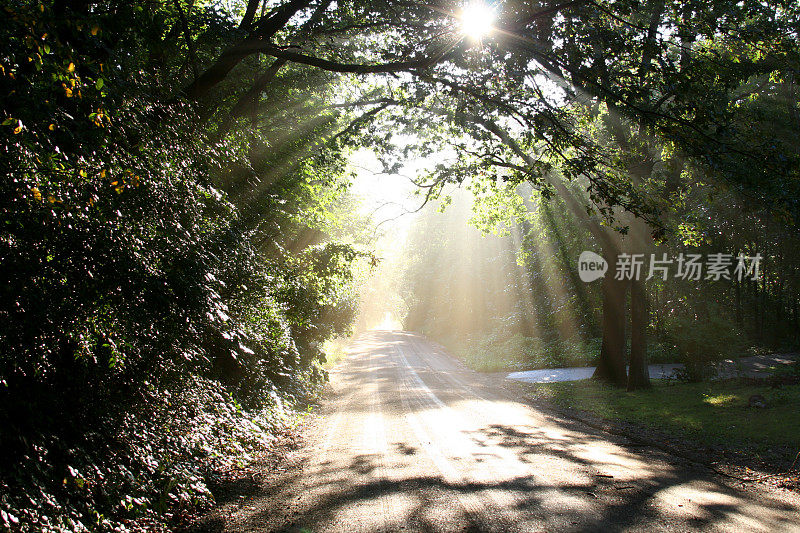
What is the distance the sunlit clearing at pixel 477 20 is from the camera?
8148 millimetres

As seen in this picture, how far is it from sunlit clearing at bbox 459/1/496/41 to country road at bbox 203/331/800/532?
6.74 metres

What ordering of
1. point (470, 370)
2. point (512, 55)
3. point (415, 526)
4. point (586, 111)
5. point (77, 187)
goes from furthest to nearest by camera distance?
1. point (470, 370)
2. point (586, 111)
3. point (512, 55)
4. point (415, 526)
5. point (77, 187)

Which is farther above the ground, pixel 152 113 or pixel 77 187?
pixel 152 113

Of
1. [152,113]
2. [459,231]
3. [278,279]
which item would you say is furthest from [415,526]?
[459,231]

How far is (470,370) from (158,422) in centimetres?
1968

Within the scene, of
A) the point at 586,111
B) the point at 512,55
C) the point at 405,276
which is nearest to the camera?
the point at 512,55

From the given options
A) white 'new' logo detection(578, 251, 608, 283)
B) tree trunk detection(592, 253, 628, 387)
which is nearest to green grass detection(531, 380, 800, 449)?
tree trunk detection(592, 253, 628, 387)

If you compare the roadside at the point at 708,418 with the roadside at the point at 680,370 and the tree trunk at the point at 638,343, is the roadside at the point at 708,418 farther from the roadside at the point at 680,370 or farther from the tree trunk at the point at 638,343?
the roadside at the point at 680,370

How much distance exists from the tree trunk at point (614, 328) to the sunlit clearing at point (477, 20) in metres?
10.3

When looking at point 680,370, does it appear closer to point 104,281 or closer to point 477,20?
point 477,20

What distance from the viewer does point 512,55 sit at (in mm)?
8703

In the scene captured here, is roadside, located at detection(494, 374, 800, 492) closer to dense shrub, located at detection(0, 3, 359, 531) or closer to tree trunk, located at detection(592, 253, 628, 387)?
tree trunk, located at detection(592, 253, 628, 387)

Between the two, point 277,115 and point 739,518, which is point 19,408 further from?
point 277,115

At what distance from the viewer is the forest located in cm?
389
